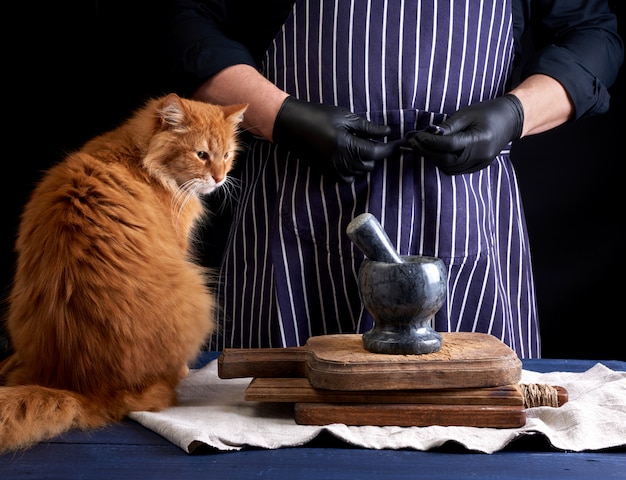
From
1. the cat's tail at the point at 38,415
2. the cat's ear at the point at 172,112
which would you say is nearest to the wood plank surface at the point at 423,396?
the cat's tail at the point at 38,415

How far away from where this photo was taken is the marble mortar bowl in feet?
3.45

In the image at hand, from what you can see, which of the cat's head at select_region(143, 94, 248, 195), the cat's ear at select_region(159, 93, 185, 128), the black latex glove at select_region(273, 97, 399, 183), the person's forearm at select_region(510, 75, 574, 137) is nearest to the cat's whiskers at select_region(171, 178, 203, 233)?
the cat's head at select_region(143, 94, 248, 195)

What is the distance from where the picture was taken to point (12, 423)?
99 centimetres

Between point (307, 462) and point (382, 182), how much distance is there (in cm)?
80

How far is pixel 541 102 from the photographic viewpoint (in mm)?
1698

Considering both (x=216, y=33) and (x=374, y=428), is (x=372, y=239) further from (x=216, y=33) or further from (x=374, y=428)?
(x=216, y=33)

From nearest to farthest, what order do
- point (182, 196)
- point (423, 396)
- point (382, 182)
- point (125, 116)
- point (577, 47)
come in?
point (423, 396), point (182, 196), point (382, 182), point (577, 47), point (125, 116)

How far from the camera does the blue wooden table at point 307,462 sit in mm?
901

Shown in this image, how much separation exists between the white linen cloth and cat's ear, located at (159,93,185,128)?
1.67 ft

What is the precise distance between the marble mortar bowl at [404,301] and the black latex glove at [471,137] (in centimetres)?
48

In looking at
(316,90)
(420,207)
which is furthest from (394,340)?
(316,90)

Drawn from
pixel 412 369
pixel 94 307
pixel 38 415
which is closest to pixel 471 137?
pixel 412 369

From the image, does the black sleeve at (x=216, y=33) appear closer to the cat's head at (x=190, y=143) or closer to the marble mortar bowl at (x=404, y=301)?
the cat's head at (x=190, y=143)

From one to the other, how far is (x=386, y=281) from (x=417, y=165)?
62 centimetres
